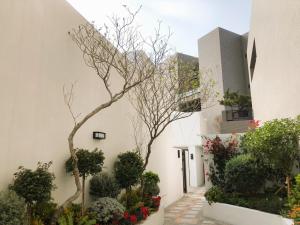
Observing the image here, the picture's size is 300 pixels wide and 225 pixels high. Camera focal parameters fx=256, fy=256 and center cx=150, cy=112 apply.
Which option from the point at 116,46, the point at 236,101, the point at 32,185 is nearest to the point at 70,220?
the point at 32,185

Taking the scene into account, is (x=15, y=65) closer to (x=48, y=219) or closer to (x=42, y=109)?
(x=42, y=109)

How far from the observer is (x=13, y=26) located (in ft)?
12.5

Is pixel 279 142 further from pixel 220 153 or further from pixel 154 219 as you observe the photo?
pixel 154 219

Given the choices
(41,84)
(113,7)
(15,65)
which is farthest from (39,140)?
(113,7)

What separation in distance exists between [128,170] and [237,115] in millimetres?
9905

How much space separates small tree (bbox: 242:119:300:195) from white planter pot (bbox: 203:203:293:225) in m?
1.04

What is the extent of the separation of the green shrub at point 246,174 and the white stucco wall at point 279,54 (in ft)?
4.37

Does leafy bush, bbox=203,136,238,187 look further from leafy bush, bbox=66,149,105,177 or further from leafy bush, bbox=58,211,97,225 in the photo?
leafy bush, bbox=58,211,97,225

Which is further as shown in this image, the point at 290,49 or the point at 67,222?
the point at 290,49

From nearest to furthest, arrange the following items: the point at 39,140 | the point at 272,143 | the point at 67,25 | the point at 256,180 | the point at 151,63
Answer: the point at 39,140
the point at 272,143
the point at 67,25
the point at 256,180
the point at 151,63

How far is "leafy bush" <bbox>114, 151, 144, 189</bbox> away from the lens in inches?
231

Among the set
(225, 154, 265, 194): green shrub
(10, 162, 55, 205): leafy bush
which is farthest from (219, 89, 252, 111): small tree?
(10, 162, 55, 205): leafy bush

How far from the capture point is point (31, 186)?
3.37 metres

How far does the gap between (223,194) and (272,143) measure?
298 centimetres
